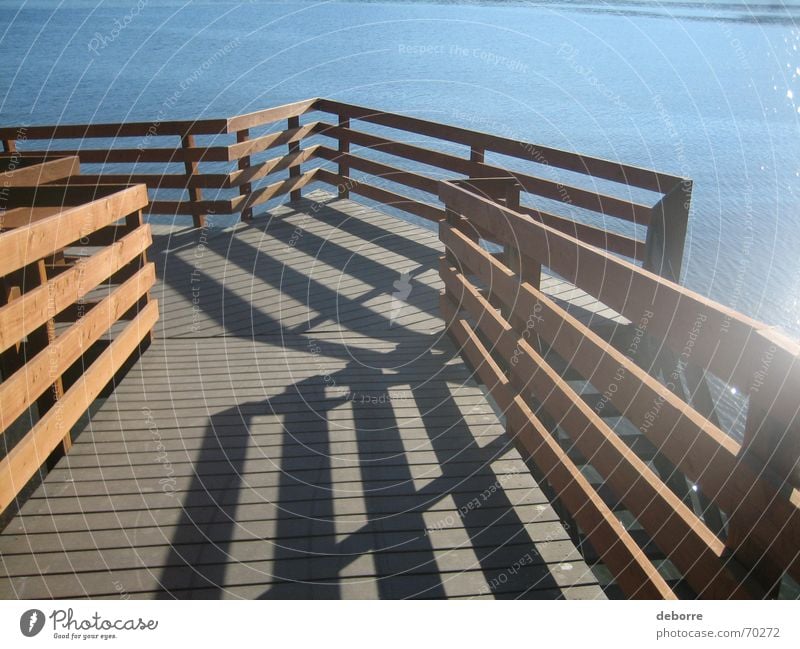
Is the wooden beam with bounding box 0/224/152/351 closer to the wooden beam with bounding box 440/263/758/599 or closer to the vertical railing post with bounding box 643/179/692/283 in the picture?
the wooden beam with bounding box 440/263/758/599

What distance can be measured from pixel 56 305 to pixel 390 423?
221 cm

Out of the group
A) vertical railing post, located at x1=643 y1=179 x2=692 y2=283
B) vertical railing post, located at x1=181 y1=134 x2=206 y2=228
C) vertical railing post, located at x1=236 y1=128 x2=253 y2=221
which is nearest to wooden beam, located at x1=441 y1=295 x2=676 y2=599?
vertical railing post, located at x1=643 y1=179 x2=692 y2=283

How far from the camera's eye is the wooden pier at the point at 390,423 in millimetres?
3207

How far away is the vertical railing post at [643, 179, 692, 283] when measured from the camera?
6.98m

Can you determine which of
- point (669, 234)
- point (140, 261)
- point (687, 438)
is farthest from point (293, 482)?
point (669, 234)

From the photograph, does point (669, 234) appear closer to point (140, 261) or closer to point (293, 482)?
point (293, 482)

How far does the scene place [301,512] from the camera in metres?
4.65

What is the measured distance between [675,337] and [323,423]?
3058 millimetres

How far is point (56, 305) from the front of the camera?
5.10 m

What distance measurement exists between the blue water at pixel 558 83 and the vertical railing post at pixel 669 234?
28.3 ft

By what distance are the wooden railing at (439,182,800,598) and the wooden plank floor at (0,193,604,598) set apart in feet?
1.08

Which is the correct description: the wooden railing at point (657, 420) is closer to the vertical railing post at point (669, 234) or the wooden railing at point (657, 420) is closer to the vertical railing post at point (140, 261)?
the vertical railing post at point (669, 234)

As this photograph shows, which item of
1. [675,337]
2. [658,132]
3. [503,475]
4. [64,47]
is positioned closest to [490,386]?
[503,475]

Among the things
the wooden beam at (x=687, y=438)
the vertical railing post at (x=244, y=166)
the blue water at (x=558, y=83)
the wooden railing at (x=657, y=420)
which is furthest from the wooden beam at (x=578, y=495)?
the blue water at (x=558, y=83)
